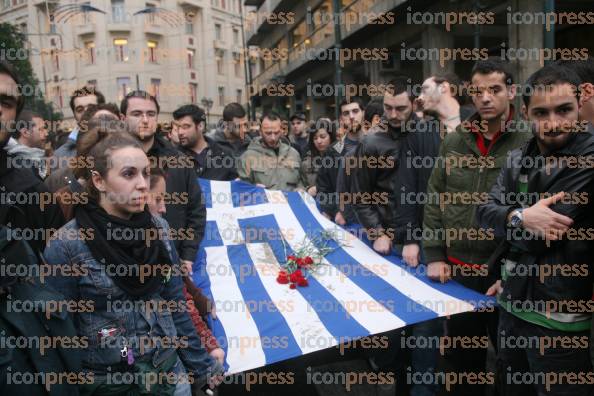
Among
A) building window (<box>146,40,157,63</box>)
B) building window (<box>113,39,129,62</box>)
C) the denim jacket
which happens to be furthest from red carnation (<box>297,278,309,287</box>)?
building window (<box>146,40,157,63</box>)

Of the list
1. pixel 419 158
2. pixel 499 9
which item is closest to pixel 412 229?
pixel 419 158

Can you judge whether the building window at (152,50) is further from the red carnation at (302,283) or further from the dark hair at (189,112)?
the red carnation at (302,283)

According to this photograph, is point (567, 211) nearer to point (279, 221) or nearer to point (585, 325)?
point (585, 325)

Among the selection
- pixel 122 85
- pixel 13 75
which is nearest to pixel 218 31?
pixel 122 85

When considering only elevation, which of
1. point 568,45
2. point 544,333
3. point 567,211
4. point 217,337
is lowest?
point 217,337

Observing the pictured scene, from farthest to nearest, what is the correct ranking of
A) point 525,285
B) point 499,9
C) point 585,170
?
point 499,9 → point 525,285 → point 585,170

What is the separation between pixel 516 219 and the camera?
7.00ft

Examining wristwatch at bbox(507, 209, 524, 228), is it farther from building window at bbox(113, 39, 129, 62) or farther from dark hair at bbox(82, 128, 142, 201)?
building window at bbox(113, 39, 129, 62)

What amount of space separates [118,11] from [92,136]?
2804cm

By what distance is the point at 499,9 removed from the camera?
1045 cm

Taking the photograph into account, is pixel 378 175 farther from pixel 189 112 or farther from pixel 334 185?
pixel 189 112

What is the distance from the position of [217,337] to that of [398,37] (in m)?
13.1

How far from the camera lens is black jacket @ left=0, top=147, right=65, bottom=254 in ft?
6.28

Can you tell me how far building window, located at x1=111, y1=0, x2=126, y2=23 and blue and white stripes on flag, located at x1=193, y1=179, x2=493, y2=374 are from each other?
1019 inches
